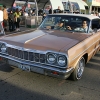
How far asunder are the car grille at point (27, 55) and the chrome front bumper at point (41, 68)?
92 mm

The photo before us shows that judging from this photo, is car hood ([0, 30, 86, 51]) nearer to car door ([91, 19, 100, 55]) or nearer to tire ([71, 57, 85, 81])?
tire ([71, 57, 85, 81])

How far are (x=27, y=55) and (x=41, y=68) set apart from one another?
0.46 metres

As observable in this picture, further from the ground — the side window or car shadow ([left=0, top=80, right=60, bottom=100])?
the side window

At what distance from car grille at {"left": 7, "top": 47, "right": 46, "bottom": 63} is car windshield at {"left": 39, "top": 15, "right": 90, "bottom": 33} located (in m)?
1.74

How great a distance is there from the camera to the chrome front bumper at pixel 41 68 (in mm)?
3475

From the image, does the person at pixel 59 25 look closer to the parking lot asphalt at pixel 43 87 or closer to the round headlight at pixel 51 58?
the parking lot asphalt at pixel 43 87

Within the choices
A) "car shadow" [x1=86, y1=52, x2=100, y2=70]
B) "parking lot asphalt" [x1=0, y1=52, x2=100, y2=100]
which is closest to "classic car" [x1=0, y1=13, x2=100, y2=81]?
"parking lot asphalt" [x1=0, y1=52, x2=100, y2=100]

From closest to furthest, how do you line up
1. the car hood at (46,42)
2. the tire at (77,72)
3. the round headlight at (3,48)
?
the car hood at (46,42)
the tire at (77,72)
the round headlight at (3,48)

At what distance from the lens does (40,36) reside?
4.34m

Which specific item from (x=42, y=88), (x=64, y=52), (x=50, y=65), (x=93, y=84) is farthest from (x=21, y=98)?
(x=93, y=84)

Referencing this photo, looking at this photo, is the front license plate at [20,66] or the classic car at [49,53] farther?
the front license plate at [20,66]

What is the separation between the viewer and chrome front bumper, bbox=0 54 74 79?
347cm

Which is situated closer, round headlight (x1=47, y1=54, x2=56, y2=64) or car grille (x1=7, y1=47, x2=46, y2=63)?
round headlight (x1=47, y1=54, x2=56, y2=64)

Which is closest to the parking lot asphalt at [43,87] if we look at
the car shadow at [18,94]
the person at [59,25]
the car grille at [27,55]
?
the car shadow at [18,94]
